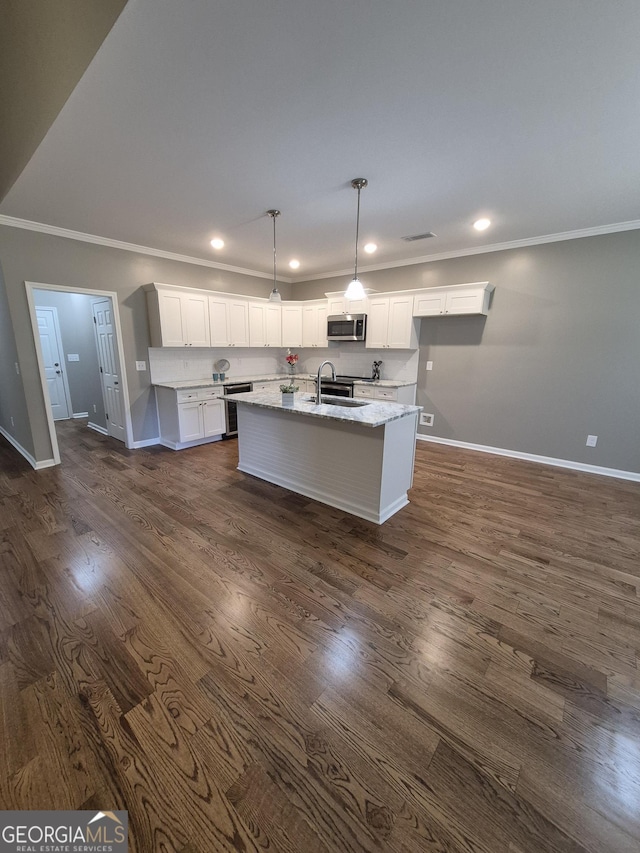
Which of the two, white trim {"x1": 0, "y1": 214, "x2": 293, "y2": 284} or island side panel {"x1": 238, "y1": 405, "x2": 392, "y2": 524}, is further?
white trim {"x1": 0, "y1": 214, "x2": 293, "y2": 284}

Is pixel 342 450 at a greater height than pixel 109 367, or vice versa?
pixel 109 367

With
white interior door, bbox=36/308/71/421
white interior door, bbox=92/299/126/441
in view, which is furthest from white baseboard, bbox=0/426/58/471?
white interior door, bbox=36/308/71/421

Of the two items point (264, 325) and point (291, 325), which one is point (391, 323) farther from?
point (264, 325)

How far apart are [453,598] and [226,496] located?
222 centimetres

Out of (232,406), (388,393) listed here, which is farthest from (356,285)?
(232,406)

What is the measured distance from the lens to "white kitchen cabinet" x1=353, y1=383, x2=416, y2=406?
16.4 ft

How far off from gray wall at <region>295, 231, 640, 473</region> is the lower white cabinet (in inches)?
133

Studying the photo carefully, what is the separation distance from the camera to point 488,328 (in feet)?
14.8

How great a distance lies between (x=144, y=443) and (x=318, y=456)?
10.5 ft

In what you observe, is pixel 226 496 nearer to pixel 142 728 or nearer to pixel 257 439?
pixel 257 439

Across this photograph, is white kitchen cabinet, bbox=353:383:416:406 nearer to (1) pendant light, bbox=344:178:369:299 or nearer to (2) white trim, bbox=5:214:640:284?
(2) white trim, bbox=5:214:640:284

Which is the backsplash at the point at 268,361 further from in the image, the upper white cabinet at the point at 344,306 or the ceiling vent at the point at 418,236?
the ceiling vent at the point at 418,236

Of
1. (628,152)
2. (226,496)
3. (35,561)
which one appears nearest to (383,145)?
(628,152)

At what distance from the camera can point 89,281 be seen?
13.6ft
